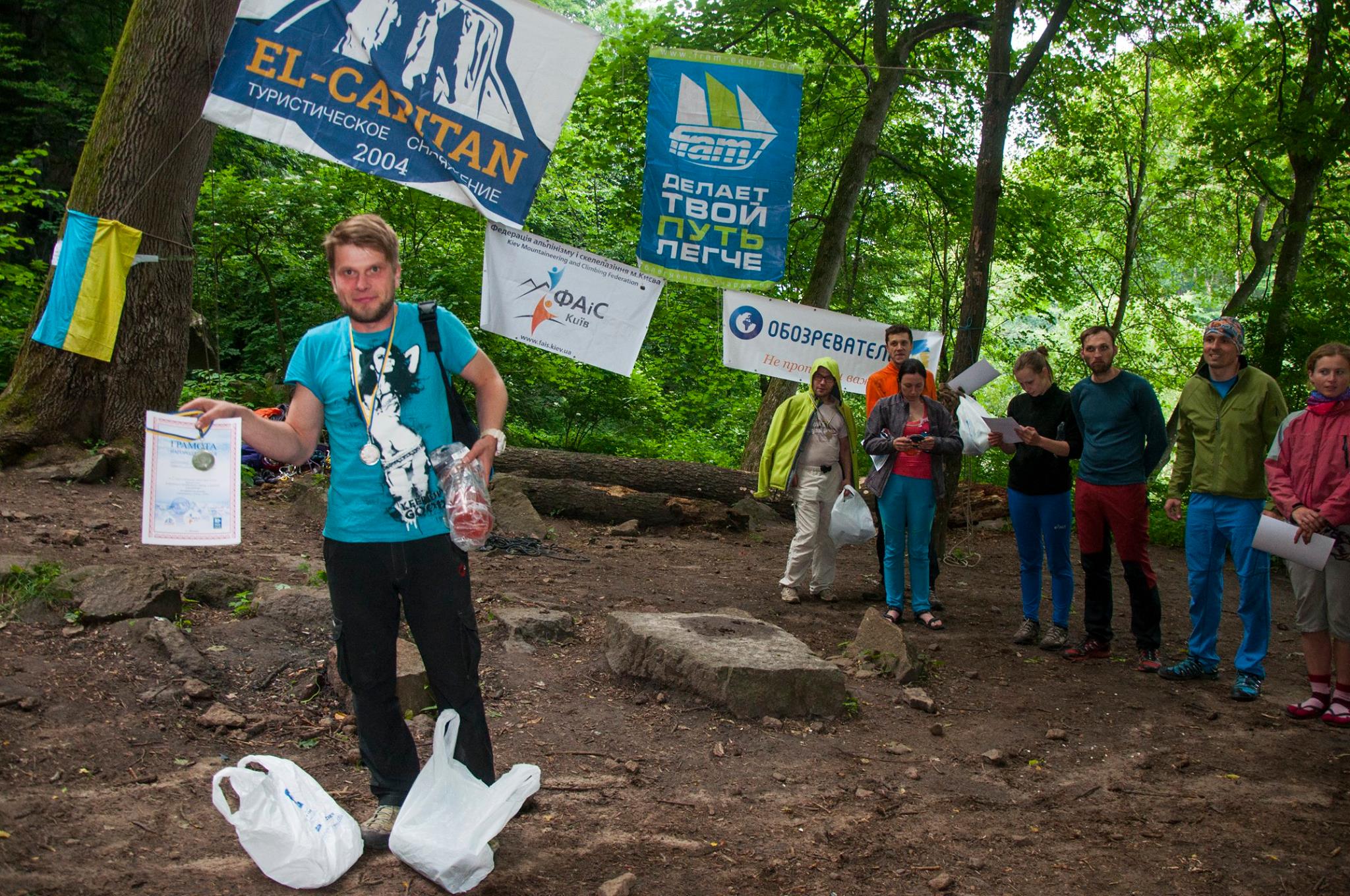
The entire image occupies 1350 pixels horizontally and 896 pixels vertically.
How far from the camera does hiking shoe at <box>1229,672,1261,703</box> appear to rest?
503cm

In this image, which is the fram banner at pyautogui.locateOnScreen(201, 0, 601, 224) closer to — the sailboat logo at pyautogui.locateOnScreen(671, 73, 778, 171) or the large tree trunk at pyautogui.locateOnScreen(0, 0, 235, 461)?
the sailboat logo at pyautogui.locateOnScreen(671, 73, 778, 171)

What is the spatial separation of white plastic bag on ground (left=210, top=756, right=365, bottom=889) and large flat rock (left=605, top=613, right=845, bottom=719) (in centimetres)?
203

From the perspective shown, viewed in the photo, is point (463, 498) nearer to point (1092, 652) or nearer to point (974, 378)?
point (1092, 652)

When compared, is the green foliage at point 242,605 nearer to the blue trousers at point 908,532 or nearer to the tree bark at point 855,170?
the blue trousers at point 908,532

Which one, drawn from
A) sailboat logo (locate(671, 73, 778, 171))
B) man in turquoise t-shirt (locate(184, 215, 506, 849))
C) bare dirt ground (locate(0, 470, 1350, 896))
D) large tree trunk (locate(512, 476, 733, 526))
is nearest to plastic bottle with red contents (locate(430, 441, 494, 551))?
man in turquoise t-shirt (locate(184, 215, 506, 849))

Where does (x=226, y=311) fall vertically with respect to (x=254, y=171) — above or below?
below

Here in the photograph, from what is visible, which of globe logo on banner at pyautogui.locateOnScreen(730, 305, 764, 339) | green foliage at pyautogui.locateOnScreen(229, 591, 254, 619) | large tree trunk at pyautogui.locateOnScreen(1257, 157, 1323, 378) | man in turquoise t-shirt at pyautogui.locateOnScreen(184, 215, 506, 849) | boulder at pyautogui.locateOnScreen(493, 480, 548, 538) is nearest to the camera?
man in turquoise t-shirt at pyautogui.locateOnScreen(184, 215, 506, 849)

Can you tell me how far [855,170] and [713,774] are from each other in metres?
9.72

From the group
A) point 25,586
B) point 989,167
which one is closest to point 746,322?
point 989,167

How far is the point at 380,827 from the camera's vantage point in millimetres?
2967

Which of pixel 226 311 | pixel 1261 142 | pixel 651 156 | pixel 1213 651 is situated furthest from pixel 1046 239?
pixel 226 311

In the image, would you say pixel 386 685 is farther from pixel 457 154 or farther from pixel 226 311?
pixel 226 311

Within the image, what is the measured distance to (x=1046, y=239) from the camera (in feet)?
44.7

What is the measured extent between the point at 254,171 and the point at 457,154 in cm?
1088
